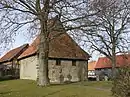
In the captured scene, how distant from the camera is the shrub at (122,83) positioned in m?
14.1

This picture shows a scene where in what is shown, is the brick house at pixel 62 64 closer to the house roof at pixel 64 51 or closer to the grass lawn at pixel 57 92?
the house roof at pixel 64 51

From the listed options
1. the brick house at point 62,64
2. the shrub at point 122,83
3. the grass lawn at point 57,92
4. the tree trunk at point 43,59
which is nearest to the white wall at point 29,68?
the brick house at point 62,64

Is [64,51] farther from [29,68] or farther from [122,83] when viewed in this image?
[122,83]

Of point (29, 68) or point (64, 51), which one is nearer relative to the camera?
point (64, 51)

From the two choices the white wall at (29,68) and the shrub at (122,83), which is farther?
the white wall at (29,68)

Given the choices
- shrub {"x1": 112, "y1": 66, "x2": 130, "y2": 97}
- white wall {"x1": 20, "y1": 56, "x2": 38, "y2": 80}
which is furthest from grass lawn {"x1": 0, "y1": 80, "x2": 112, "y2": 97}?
white wall {"x1": 20, "y1": 56, "x2": 38, "y2": 80}

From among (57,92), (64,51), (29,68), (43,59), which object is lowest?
(57,92)

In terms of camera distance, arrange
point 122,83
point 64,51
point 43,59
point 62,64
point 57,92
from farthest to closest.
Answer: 1. point 62,64
2. point 64,51
3. point 43,59
4. point 57,92
5. point 122,83

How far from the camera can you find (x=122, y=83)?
14.4 metres

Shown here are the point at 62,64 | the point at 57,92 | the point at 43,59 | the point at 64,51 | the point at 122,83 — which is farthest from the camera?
the point at 62,64

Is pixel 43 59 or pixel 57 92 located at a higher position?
pixel 43 59

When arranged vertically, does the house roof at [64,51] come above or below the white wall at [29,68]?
above

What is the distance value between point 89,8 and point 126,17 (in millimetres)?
18524

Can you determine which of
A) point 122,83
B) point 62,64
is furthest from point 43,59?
point 62,64
